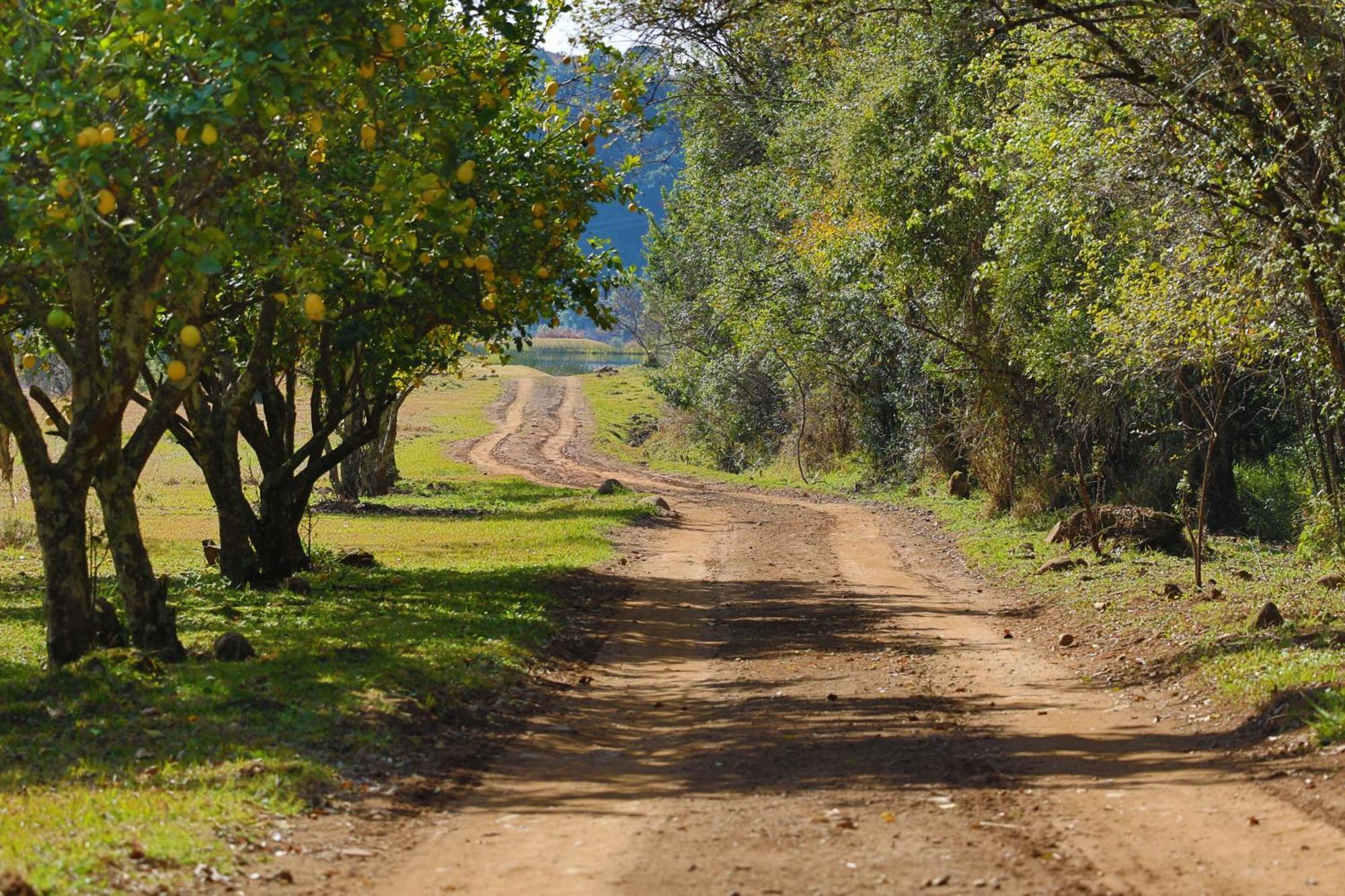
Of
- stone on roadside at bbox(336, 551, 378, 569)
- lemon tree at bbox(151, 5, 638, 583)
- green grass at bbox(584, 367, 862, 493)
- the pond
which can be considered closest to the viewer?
lemon tree at bbox(151, 5, 638, 583)

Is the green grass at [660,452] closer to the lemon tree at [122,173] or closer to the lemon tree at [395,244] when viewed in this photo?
the lemon tree at [395,244]

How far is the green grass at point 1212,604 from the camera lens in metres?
10.8

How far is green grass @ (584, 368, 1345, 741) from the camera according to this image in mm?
10844

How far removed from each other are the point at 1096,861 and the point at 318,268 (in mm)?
6668

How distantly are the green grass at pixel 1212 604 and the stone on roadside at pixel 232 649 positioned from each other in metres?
7.92

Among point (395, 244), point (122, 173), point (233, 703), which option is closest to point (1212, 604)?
point (395, 244)

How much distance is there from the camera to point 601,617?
16953mm

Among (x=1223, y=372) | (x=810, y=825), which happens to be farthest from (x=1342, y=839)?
(x=1223, y=372)

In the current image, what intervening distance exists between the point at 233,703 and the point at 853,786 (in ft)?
15.2

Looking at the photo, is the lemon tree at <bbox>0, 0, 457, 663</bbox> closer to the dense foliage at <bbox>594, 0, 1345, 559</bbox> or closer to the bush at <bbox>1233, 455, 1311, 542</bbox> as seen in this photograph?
the dense foliage at <bbox>594, 0, 1345, 559</bbox>

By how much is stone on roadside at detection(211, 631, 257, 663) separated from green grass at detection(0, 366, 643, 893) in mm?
174

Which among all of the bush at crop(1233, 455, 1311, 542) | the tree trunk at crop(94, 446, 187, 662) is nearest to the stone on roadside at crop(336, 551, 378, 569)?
the tree trunk at crop(94, 446, 187, 662)

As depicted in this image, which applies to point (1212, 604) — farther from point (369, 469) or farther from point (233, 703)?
point (369, 469)

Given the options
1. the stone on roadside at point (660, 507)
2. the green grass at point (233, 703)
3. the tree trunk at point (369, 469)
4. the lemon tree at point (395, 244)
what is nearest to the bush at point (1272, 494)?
the stone on roadside at point (660, 507)
